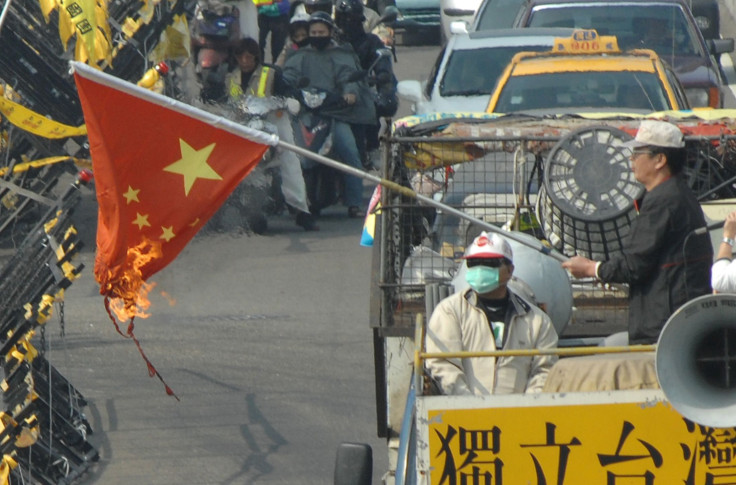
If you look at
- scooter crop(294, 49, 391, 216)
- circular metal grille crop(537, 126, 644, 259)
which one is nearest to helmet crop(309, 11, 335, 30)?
scooter crop(294, 49, 391, 216)

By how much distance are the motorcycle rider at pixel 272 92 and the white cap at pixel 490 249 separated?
28.0 ft

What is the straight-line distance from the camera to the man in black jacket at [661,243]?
17.6ft

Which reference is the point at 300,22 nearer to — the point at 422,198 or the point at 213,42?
the point at 213,42

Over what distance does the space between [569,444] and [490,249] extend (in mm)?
1444

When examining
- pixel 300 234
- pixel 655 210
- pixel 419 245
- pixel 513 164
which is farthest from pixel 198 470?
pixel 300 234

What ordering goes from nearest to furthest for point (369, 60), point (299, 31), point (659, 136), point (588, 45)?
point (659, 136), point (588, 45), point (299, 31), point (369, 60)

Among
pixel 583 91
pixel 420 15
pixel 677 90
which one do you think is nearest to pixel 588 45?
pixel 583 91

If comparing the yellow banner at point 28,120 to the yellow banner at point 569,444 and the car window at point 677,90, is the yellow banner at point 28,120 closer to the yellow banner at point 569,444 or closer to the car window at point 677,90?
the car window at point 677,90

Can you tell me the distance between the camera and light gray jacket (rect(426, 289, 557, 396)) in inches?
210

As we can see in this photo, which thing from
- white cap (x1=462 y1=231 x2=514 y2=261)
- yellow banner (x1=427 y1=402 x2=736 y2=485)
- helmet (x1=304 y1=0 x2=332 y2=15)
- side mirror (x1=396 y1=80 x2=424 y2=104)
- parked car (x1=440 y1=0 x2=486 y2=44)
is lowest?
parked car (x1=440 y1=0 x2=486 y2=44)

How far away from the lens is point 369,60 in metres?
17.1

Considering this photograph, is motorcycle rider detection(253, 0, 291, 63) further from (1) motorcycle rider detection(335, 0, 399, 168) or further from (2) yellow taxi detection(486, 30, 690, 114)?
(2) yellow taxi detection(486, 30, 690, 114)

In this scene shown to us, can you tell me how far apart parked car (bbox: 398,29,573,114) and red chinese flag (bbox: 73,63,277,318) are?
7.37m

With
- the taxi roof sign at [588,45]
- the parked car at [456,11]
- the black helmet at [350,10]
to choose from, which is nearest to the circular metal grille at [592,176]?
Result: the taxi roof sign at [588,45]
